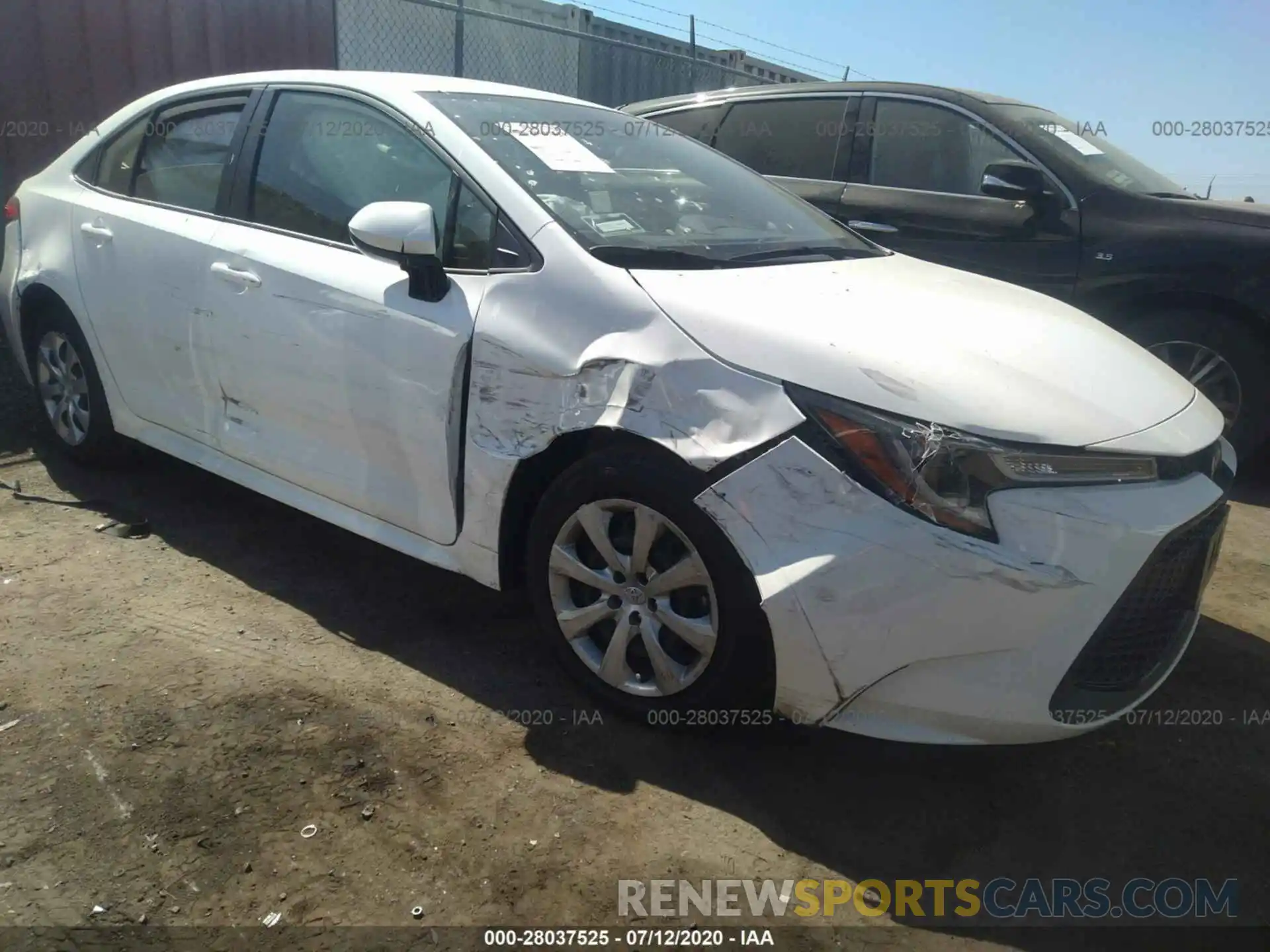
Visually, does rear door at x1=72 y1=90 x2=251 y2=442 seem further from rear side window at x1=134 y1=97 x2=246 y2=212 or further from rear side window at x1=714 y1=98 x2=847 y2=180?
rear side window at x1=714 y1=98 x2=847 y2=180

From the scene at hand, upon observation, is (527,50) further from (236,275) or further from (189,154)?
(236,275)

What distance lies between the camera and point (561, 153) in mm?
3010

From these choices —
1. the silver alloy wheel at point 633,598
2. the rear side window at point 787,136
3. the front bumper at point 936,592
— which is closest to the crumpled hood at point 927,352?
the front bumper at point 936,592

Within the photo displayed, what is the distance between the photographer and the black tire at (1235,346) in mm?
4641

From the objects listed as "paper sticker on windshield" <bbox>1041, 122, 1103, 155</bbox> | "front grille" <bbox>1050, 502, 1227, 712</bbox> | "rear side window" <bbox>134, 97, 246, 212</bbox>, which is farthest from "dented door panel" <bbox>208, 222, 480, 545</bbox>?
"paper sticker on windshield" <bbox>1041, 122, 1103, 155</bbox>

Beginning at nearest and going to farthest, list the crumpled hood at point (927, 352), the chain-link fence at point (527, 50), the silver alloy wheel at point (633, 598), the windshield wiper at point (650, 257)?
the crumpled hood at point (927, 352) < the silver alloy wheel at point (633, 598) < the windshield wiper at point (650, 257) < the chain-link fence at point (527, 50)

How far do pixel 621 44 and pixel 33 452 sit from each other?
6115mm

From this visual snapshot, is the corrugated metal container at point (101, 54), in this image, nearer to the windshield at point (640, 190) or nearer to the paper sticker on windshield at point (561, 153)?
the windshield at point (640, 190)

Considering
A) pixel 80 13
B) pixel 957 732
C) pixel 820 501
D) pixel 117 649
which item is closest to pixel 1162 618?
pixel 957 732

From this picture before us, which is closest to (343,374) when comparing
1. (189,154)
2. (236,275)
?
(236,275)

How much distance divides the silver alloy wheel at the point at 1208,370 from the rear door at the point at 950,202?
0.55m

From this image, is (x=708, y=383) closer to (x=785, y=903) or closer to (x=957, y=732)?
(x=957, y=732)

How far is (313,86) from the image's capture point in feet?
10.9

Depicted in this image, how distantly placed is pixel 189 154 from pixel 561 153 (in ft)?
5.14
